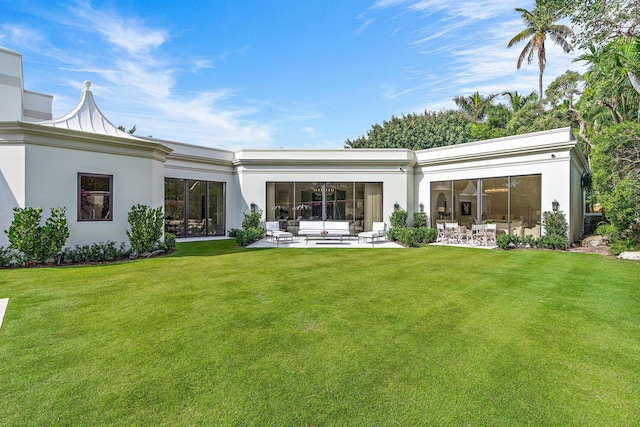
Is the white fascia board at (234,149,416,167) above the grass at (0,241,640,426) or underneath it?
above

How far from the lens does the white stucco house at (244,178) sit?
9.36m

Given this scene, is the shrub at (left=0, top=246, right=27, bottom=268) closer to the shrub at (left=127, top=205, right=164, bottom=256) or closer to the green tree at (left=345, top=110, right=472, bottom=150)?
the shrub at (left=127, top=205, right=164, bottom=256)

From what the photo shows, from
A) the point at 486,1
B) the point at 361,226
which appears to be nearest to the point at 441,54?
the point at 486,1

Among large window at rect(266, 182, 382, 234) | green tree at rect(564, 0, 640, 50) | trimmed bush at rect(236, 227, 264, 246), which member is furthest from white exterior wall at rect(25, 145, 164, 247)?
green tree at rect(564, 0, 640, 50)

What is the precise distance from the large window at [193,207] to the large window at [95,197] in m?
4.71

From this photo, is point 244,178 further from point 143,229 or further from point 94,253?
point 94,253

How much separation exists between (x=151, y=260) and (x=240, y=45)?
398 inches

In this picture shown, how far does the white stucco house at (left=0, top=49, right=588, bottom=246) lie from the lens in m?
9.36

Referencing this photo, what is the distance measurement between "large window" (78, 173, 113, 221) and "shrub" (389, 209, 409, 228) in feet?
37.9

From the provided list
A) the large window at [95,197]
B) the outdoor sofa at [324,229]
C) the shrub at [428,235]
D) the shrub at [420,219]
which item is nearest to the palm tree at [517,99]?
the shrub at [420,219]

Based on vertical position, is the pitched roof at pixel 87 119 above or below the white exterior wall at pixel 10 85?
below

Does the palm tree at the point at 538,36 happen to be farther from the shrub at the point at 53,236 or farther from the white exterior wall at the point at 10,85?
the white exterior wall at the point at 10,85

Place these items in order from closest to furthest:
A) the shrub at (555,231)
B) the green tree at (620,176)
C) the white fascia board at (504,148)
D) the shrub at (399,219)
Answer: the green tree at (620,176), the shrub at (555,231), the white fascia board at (504,148), the shrub at (399,219)

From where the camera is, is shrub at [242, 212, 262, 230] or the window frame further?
shrub at [242, 212, 262, 230]
